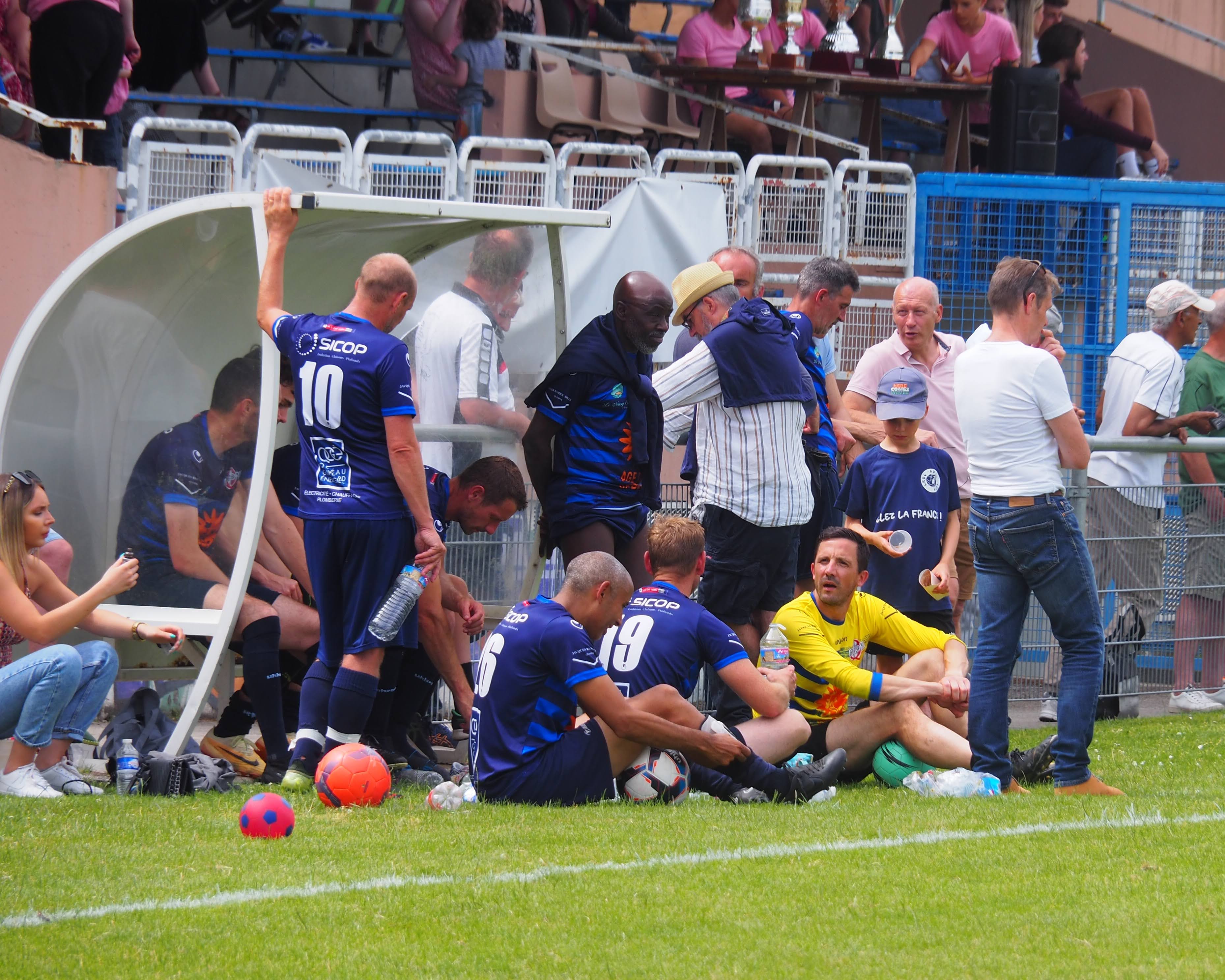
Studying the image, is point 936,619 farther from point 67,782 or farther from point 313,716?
point 67,782

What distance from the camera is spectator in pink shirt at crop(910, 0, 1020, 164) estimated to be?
13664mm

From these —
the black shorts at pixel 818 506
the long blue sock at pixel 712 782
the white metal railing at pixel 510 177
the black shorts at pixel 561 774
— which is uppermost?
the white metal railing at pixel 510 177

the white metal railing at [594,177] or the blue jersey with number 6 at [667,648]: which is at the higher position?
the white metal railing at [594,177]

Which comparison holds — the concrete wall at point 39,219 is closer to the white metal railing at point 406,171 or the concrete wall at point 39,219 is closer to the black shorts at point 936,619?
the white metal railing at point 406,171

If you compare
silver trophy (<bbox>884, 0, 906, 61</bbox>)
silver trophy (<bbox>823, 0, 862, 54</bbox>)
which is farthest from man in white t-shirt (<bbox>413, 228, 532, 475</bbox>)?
silver trophy (<bbox>884, 0, 906, 61</bbox>)

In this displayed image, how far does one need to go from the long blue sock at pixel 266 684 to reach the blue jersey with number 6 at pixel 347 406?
65cm

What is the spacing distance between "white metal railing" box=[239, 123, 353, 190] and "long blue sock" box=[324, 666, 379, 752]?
404cm

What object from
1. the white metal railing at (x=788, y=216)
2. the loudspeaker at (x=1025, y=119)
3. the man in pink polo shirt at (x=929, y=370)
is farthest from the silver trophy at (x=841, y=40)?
the man in pink polo shirt at (x=929, y=370)

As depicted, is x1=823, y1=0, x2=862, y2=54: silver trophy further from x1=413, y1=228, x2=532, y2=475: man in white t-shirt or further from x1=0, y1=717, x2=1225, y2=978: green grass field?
x1=0, y1=717, x2=1225, y2=978: green grass field

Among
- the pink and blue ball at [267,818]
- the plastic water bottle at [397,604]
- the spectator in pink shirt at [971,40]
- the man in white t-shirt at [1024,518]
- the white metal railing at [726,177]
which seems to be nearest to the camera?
the pink and blue ball at [267,818]

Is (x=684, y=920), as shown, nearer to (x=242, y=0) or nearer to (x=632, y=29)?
(x=242, y=0)

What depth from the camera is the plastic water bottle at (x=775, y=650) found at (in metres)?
6.43

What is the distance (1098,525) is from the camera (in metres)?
8.84

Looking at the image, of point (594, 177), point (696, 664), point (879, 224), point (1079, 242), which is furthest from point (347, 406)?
point (1079, 242)
